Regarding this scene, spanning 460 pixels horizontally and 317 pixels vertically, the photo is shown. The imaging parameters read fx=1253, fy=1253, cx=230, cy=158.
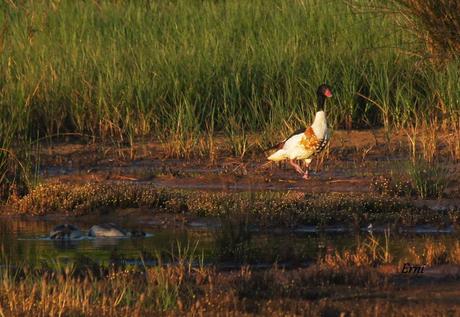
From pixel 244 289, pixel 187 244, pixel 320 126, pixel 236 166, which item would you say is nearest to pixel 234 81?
pixel 236 166

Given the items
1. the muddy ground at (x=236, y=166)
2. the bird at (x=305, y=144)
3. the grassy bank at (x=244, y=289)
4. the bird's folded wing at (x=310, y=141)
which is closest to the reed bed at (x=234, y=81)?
the muddy ground at (x=236, y=166)

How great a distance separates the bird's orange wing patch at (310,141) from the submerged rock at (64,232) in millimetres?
3696

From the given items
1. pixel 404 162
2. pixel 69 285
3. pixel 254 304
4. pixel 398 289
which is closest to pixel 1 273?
pixel 69 285

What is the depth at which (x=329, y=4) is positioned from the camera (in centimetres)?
1767

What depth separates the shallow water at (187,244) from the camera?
911 cm

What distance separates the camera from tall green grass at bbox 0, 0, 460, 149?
50.6 ft

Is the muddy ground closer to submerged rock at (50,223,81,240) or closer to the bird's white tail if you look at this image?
the bird's white tail

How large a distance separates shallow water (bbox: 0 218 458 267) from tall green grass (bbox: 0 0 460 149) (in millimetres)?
3879

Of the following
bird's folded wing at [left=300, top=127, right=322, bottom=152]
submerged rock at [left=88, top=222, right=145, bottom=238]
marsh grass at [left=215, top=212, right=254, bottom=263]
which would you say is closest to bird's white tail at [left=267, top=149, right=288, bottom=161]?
bird's folded wing at [left=300, top=127, right=322, bottom=152]

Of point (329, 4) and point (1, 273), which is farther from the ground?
point (329, 4)

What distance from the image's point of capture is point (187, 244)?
33.0 feet

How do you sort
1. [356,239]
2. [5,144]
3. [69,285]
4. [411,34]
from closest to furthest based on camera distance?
1. [69,285]
2. [356,239]
3. [5,144]
4. [411,34]

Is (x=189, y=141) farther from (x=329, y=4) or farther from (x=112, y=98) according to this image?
(x=329, y=4)

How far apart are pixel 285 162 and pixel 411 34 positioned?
2.38 meters
